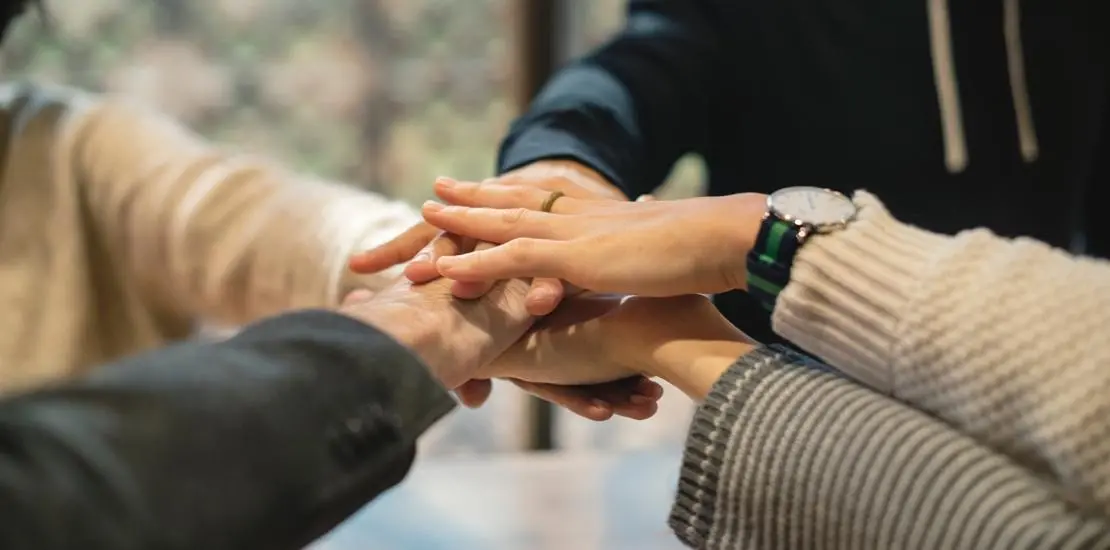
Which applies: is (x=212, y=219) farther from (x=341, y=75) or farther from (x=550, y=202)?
(x=341, y=75)

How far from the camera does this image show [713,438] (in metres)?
0.48

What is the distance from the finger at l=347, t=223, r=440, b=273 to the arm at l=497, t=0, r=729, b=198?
0.10m

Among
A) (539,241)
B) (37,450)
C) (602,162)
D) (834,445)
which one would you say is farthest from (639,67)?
(37,450)

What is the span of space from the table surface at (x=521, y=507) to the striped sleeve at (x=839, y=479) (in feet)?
1.08

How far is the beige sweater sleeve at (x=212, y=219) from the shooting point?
75 cm

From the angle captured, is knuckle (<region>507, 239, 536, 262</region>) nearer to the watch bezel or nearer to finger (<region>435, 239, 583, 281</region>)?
finger (<region>435, 239, 583, 281</region>)

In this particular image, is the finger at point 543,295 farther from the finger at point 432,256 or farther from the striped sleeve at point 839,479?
the striped sleeve at point 839,479

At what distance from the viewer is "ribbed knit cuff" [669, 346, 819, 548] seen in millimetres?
482

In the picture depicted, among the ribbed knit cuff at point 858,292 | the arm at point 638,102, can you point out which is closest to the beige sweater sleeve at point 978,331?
the ribbed knit cuff at point 858,292

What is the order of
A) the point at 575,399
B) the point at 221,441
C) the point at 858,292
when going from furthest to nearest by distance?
1. the point at 575,399
2. the point at 858,292
3. the point at 221,441

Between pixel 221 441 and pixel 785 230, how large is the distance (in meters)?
0.29

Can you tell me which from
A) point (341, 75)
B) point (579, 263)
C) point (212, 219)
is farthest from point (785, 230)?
point (341, 75)

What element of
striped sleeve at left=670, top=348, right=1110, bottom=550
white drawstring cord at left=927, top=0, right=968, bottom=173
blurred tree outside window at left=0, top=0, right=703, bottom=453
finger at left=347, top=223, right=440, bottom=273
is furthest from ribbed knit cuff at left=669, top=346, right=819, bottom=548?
blurred tree outside window at left=0, top=0, right=703, bottom=453

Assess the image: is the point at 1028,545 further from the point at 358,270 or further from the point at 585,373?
the point at 358,270
